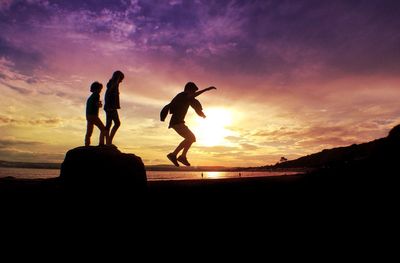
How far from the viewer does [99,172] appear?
296 inches

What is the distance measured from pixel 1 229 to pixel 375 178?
22.6ft

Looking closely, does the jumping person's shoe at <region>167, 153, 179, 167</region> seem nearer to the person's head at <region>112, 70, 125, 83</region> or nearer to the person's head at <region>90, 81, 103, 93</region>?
the person's head at <region>112, 70, 125, 83</region>

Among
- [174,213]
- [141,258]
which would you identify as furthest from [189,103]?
[141,258]

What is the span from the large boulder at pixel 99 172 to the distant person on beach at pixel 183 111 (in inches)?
88.0

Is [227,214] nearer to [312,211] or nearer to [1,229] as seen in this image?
[312,211]

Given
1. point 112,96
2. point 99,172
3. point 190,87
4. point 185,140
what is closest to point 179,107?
point 190,87

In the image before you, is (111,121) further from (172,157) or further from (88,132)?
(172,157)

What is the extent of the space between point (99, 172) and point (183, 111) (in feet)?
11.6

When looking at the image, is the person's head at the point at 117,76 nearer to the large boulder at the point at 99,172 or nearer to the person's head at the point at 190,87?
the person's head at the point at 190,87

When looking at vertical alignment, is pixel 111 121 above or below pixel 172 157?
above

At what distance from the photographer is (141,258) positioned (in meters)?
3.12

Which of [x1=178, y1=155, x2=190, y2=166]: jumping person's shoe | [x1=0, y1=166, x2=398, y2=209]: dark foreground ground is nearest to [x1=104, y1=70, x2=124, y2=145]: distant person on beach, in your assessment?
[x1=178, y1=155, x2=190, y2=166]: jumping person's shoe

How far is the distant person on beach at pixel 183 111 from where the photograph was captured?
977 cm

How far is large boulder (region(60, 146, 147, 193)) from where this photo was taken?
7.42 meters
